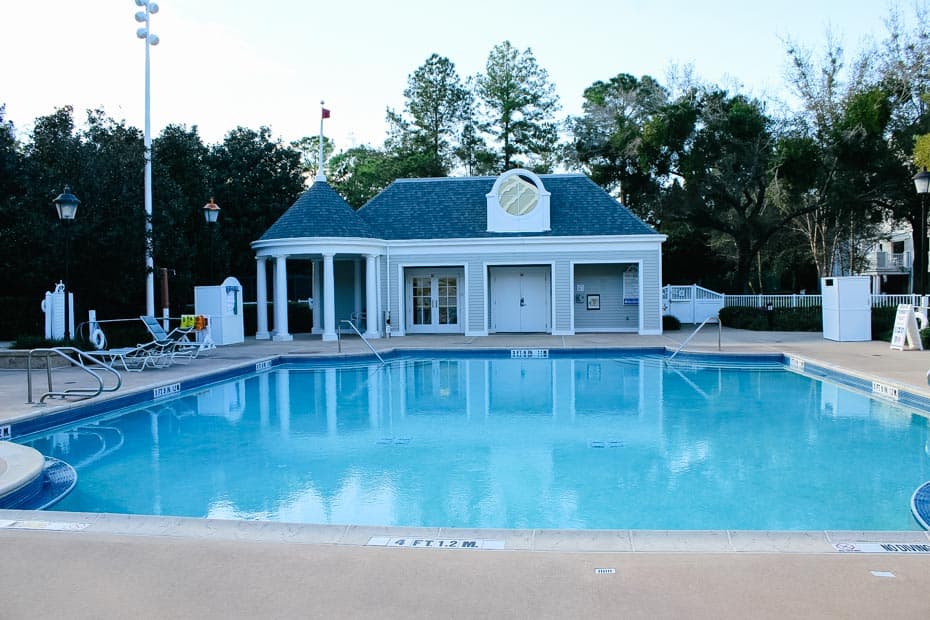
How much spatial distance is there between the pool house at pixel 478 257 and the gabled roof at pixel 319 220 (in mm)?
39

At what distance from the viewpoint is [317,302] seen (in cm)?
2395

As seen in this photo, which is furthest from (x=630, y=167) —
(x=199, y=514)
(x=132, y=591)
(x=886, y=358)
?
(x=132, y=591)

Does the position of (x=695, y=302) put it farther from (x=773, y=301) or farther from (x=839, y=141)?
(x=839, y=141)

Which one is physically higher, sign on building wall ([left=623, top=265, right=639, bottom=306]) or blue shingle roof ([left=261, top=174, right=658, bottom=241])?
blue shingle roof ([left=261, top=174, right=658, bottom=241])

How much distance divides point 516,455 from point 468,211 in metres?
15.7

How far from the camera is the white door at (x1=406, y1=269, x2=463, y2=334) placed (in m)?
23.4

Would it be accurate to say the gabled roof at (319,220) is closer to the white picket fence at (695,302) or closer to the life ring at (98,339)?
Answer: the life ring at (98,339)

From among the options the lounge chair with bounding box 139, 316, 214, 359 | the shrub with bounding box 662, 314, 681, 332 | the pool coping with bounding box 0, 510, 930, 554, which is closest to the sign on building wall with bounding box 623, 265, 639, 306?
the shrub with bounding box 662, 314, 681, 332

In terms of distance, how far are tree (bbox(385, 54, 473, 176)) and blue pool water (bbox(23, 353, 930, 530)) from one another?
3011 cm

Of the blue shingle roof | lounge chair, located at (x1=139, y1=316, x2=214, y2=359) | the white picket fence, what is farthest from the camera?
the white picket fence

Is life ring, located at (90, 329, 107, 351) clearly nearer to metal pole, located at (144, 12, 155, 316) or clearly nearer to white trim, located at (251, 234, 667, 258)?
metal pole, located at (144, 12, 155, 316)

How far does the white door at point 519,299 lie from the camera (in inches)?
923

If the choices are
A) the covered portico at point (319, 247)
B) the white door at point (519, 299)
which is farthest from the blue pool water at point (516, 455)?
the white door at point (519, 299)

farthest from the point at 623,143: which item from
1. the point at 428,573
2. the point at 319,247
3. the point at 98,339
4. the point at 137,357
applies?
the point at 428,573
